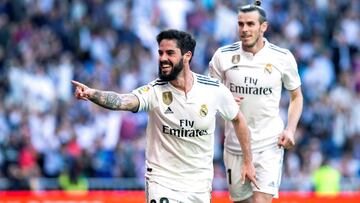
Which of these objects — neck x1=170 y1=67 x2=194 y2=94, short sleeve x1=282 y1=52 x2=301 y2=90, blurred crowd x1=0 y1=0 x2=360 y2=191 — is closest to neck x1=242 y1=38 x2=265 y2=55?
short sleeve x1=282 y1=52 x2=301 y2=90

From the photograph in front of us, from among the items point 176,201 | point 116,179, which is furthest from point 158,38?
point 116,179

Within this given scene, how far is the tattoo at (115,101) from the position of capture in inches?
473

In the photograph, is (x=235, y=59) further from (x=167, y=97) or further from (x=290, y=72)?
(x=167, y=97)

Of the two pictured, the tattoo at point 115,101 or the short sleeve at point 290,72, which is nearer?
the tattoo at point 115,101

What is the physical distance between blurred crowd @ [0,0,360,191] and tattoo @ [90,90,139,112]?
33.8 feet

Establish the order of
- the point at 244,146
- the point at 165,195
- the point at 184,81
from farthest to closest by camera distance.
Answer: the point at 244,146 → the point at 184,81 → the point at 165,195

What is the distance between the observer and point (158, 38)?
12.3 m

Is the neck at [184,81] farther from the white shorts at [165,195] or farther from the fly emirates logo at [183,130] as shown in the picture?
the white shorts at [165,195]

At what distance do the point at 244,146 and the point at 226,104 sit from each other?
0.55 meters

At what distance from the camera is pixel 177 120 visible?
12.4 metres

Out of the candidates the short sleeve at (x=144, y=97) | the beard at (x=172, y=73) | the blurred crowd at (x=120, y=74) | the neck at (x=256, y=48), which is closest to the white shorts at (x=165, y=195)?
the short sleeve at (x=144, y=97)

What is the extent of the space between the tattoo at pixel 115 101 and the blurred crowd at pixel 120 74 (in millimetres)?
10303

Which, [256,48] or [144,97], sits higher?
[256,48]

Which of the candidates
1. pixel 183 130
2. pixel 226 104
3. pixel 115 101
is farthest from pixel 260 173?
pixel 115 101
